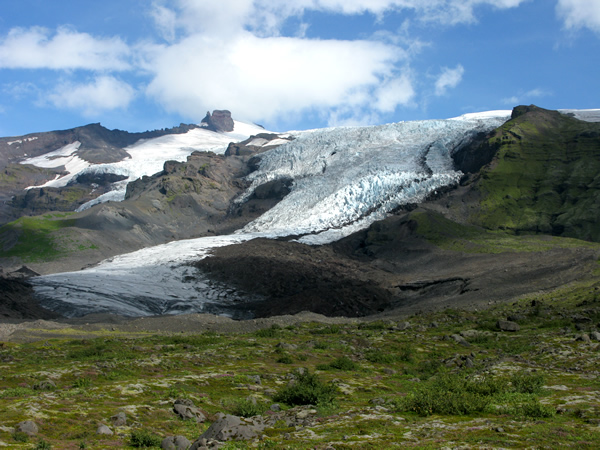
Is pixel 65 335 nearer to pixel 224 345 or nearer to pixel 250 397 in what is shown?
pixel 224 345

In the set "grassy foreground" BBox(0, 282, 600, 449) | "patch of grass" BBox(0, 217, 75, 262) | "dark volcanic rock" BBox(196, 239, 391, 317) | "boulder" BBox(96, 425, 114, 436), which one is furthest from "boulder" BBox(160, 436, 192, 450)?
"patch of grass" BBox(0, 217, 75, 262)

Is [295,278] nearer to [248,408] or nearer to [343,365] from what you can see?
[343,365]

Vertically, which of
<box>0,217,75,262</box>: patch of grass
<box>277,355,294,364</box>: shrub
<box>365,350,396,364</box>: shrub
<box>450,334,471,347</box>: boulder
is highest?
<box>0,217,75,262</box>: patch of grass

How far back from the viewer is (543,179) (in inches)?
5325

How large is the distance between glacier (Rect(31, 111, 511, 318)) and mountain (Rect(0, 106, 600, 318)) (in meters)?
0.47

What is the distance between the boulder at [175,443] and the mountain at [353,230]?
43471 mm

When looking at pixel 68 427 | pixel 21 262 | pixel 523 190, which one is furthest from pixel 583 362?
pixel 21 262

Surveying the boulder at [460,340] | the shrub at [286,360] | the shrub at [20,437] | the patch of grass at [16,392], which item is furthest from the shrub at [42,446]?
the boulder at [460,340]

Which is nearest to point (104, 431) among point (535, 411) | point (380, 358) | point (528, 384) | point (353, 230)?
point (535, 411)

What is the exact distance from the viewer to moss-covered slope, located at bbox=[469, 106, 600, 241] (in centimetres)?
11825

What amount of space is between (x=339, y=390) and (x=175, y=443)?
7343mm

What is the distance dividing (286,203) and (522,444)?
15420 cm

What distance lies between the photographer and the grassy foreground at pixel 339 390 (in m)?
11.3

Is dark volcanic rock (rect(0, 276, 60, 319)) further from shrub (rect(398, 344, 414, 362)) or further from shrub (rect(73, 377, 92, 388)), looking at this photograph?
shrub (rect(398, 344, 414, 362))
